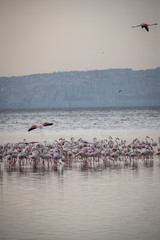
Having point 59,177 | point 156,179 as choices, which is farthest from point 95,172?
point 156,179

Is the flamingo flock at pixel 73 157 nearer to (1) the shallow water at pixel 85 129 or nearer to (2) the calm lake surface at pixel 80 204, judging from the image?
(2) the calm lake surface at pixel 80 204

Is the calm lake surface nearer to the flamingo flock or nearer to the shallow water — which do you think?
the flamingo flock

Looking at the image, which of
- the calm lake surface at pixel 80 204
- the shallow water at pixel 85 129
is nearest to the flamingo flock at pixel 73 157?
the calm lake surface at pixel 80 204

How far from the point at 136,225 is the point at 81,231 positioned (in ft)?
3.30

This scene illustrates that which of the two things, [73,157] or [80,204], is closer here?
[80,204]

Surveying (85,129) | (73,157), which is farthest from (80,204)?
(85,129)

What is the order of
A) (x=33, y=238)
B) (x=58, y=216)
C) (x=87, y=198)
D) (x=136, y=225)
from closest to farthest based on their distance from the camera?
(x=33, y=238) < (x=136, y=225) < (x=58, y=216) < (x=87, y=198)

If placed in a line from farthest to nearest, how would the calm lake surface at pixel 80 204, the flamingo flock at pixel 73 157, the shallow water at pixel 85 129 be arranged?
1. the shallow water at pixel 85 129
2. the flamingo flock at pixel 73 157
3. the calm lake surface at pixel 80 204

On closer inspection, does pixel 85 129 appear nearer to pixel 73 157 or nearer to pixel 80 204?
pixel 73 157

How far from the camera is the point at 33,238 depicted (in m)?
8.50

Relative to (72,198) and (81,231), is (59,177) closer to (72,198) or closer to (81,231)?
(72,198)

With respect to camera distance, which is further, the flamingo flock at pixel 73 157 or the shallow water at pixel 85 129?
the shallow water at pixel 85 129

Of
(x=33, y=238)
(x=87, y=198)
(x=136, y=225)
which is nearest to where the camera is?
(x=33, y=238)

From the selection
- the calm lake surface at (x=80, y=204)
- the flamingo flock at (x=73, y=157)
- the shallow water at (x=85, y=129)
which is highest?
the shallow water at (x=85, y=129)
